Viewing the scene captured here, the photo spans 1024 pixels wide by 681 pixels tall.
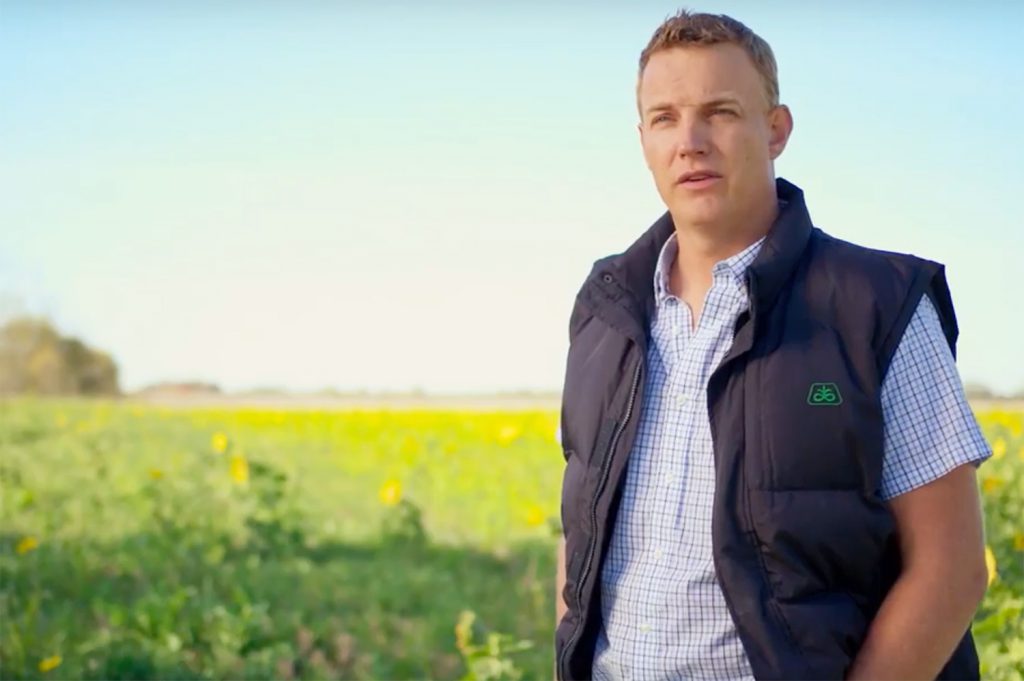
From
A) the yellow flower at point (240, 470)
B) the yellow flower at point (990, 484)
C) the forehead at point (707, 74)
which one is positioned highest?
the forehead at point (707, 74)

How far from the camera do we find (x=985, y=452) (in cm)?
192

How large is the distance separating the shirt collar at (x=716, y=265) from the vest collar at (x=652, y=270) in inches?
0.7

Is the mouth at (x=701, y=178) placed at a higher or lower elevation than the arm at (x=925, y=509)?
higher

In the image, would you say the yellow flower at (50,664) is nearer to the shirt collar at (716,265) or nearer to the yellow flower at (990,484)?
the shirt collar at (716,265)

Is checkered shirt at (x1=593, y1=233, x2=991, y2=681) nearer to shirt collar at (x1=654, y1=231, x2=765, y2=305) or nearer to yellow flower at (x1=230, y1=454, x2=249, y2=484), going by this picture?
shirt collar at (x1=654, y1=231, x2=765, y2=305)

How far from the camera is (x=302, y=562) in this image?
591cm

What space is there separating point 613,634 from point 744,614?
0.90ft

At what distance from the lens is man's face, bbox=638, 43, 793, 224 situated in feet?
6.78

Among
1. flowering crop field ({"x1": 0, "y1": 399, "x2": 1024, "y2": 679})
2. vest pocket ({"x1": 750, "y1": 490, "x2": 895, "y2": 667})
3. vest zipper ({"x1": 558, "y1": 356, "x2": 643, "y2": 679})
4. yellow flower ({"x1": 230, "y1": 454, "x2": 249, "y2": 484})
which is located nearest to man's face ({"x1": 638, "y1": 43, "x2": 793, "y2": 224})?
vest zipper ({"x1": 558, "y1": 356, "x2": 643, "y2": 679})

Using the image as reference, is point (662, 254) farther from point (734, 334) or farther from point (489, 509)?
point (489, 509)

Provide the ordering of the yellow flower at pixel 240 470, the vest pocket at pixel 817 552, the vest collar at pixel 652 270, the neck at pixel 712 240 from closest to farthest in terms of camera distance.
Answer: the vest pocket at pixel 817 552 < the vest collar at pixel 652 270 < the neck at pixel 712 240 < the yellow flower at pixel 240 470

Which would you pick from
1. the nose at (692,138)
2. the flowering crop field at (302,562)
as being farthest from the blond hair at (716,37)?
the flowering crop field at (302,562)

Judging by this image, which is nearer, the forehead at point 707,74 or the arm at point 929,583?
the arm at point 929,583

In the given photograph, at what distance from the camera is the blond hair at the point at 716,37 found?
208cm
